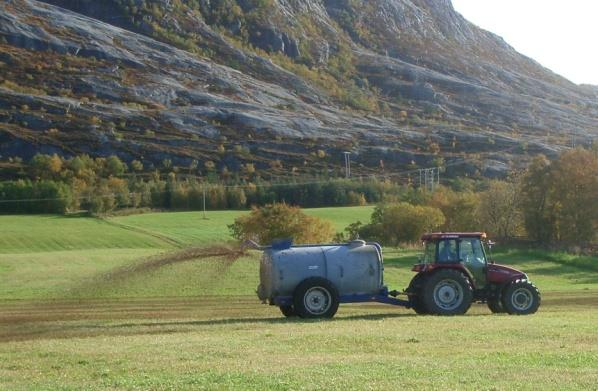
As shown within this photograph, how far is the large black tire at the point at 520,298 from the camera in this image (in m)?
25.8

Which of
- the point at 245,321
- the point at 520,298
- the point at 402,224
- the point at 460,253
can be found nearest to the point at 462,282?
the point at 460,253

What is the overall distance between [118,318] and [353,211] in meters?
76.5

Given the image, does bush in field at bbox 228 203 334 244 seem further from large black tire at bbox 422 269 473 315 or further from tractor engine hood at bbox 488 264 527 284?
large black tire at bbox 422 269 473 315

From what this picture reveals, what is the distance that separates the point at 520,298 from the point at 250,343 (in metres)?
10.9

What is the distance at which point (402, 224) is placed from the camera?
79.0 metres

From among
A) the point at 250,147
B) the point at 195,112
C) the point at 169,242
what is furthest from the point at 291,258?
the point at 195,112

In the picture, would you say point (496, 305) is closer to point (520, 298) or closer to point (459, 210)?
point (520, 298)

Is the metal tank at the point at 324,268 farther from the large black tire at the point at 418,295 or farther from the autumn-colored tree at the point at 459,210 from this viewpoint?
the autumn-colored tree at the point at 459,210

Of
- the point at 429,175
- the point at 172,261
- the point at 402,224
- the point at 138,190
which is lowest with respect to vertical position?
the point at 172,261

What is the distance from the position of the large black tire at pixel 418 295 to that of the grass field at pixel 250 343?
1.18ft

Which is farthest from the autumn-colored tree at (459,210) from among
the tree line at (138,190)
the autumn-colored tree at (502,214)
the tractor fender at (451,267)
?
the tractor fender at (451,267)

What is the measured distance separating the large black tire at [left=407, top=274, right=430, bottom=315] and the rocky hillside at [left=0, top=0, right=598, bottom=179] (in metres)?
99.5

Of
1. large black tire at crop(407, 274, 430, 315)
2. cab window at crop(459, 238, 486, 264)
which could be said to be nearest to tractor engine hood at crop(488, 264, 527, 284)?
cab window at crop(459, 238, 486, 264)

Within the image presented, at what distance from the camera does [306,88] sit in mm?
175000
